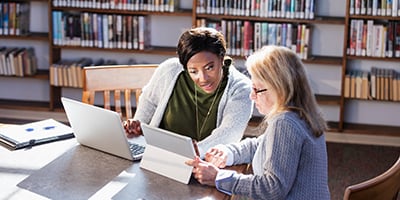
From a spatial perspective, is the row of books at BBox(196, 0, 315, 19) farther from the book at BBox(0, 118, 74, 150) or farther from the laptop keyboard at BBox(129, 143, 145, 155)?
the laptop keyboard at BBox(129, 143, 145, 155)

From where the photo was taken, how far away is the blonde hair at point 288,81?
2.15 meters

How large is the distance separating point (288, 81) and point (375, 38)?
116 inches

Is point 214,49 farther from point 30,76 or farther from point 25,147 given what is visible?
point 30,76

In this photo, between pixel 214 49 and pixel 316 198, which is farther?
pixel 214 49

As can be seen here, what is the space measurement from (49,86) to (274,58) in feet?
11.9

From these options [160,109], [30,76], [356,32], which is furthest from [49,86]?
[160,109]

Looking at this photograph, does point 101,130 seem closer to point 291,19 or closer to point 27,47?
point 291,19

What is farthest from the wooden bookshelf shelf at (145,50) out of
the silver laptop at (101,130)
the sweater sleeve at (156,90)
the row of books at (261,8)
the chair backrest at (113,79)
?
the silver laptop at (101,130)

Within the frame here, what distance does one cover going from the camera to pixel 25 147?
270 centimetres

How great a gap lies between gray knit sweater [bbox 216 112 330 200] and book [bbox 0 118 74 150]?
2.81 feet

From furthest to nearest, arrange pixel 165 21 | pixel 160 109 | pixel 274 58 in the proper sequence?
1. pixel 165 21
2. pixel 160 109
3. pixel 274 58

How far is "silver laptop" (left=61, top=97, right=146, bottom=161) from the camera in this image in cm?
249

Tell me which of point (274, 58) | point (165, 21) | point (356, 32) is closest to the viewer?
point (274, 58)

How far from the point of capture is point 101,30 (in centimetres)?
521
